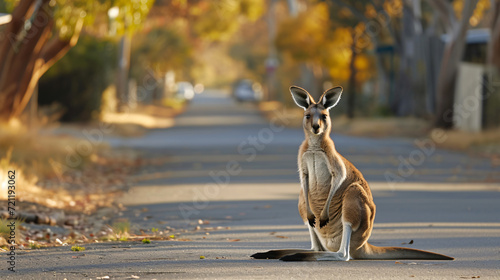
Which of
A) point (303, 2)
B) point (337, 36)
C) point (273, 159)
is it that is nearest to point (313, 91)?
point (337, 36)

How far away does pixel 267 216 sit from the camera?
43.0ft

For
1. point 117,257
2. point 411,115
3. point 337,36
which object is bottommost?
point 117,257

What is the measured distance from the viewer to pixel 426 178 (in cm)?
1878

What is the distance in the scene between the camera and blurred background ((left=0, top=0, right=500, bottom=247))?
18.4 meters

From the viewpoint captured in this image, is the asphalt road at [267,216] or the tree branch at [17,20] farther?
the tree branch at [17,20]

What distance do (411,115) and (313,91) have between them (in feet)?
49.4

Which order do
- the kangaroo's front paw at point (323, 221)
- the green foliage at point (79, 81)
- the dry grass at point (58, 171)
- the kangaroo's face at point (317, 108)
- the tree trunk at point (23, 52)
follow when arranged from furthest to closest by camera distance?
1. the green foliage at point (79, 81)
2. the tree trunk at point (23, 52)
3. the dry grass at point (58, 171)
4. the kangaroo's front paw at point (323, 221)
5. the kangaroo's face at point (317, 108)

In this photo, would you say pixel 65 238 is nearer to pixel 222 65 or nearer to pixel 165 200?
pixel 165 200

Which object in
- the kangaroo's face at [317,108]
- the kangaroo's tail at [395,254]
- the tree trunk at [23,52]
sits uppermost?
the tree trunk at [23,52]

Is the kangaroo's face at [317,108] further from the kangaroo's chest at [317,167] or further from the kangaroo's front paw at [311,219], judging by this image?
the kangaroo's front paw at [311,219]

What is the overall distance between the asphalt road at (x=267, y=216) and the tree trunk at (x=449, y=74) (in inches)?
102

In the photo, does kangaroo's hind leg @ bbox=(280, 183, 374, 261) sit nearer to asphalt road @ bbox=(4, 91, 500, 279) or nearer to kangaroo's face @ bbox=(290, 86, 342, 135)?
asphalt road @ bbox=(4, 91, 500, 279)

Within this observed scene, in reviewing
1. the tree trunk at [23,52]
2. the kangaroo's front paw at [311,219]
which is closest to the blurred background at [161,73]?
the tree trunk at [23,52]

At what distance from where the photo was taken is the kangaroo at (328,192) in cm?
814
